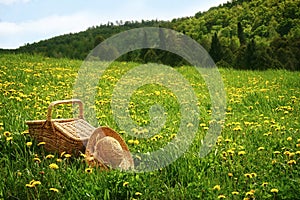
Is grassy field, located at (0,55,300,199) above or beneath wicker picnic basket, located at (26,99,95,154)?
beneath

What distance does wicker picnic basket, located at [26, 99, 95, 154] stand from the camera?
4.02m

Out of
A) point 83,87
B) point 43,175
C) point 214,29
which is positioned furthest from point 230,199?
point 214,29

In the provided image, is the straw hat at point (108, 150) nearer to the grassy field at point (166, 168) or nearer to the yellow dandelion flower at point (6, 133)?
the grassy field at point (166, 168)

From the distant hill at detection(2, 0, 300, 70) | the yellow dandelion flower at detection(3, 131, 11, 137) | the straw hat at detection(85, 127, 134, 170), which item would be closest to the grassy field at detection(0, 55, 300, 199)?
the yellow dandelion flower at detection(3, 131, 11, 137)

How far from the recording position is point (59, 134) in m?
4.06

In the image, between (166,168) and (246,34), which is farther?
(246,34)

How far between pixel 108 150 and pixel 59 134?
53cm

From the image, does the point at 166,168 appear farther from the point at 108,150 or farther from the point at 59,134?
the point at 59,134

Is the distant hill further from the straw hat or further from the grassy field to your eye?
the straw hat

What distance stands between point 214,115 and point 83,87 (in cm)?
344

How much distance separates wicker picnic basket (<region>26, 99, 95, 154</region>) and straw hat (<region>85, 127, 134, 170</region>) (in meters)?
0.10

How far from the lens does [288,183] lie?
11.0 ft

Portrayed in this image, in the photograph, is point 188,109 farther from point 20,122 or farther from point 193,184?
point 193,184

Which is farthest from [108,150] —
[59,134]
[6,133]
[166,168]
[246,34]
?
[246,34]
